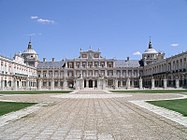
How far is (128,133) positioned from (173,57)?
66.5 m

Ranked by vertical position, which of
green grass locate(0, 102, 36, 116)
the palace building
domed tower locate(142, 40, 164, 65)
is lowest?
green grass locate(0, 102, 36, 116)

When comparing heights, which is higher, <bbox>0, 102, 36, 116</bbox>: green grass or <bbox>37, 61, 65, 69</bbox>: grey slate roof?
<bbox>37, 61, 65, 69</bbox>: grey slate roof

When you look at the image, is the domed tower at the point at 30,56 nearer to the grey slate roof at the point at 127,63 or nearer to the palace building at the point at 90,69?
the palace building at the point at 90,69

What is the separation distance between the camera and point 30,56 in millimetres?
100188

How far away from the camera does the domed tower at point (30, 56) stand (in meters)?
99.0

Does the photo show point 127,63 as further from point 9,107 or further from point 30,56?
point 9,107

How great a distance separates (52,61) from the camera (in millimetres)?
105438

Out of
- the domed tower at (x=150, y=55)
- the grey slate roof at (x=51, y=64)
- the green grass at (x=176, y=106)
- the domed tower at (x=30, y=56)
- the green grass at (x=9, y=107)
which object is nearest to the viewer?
the green grass at (x=176, y=106)

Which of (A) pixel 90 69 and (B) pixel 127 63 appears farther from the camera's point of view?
(B) pixel 127 63

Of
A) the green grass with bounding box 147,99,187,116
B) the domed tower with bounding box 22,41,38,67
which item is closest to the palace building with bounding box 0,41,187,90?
the domed tower with bounding box 22,41,38,67

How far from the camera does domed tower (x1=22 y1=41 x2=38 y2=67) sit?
99000 millimetres

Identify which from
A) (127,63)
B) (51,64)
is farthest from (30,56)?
(127,63)

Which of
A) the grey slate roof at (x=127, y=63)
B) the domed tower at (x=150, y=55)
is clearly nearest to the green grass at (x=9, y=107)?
the grey slate roof at (x=127, y=63)

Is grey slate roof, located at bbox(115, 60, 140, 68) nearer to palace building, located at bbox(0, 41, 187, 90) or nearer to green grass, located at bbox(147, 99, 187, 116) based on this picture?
palace building, located at bbox(0, 41, 187, 90)
